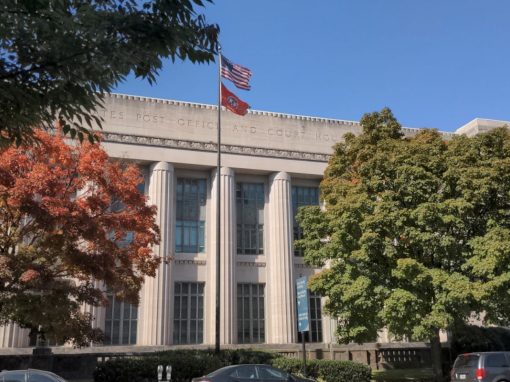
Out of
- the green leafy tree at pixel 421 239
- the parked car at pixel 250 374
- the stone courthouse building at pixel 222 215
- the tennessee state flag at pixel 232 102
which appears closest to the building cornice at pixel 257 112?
the stone courthouse building at pixel 222 215

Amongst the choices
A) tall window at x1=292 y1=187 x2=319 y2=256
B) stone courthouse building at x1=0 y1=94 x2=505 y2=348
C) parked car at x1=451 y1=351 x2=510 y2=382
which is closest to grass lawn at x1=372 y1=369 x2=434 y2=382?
stone courthouse building at x1=0 y1=94 x2=505 y2=348

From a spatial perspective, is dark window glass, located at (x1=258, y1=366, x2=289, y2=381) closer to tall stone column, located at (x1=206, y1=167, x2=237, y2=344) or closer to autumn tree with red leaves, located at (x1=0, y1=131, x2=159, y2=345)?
autumn tree with red leaves, located at (x1=0, y1=131, x2=159, y2=345)

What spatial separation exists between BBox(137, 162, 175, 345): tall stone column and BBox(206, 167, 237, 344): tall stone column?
273 cm

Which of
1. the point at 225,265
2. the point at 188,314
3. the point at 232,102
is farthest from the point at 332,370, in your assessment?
the point at 232,102

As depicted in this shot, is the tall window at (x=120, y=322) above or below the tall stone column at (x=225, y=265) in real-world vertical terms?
below

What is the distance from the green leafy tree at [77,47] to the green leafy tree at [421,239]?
53.3 feet

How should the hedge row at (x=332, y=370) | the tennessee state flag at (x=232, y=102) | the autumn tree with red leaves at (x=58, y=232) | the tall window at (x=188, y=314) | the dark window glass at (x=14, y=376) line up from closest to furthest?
the dark window glass at (x=14, y=376) < the autumn tree with red leaves at (x=58, y=232) < the hedge row at (x=332, y=370) < the tennessee state flag at (x=232, y=102) < the tall window at (x=188, y=314)

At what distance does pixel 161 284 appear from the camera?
34.5 m

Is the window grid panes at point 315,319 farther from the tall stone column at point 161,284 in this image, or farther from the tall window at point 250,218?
the tall stone column at point 161,284

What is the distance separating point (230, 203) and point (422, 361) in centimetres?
1616

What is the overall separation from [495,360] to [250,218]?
22718 mm

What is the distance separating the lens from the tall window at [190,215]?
37250mm

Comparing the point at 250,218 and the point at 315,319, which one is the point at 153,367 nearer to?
the point at 315,319

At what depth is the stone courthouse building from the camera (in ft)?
115
